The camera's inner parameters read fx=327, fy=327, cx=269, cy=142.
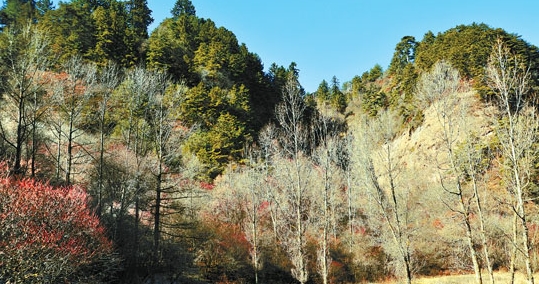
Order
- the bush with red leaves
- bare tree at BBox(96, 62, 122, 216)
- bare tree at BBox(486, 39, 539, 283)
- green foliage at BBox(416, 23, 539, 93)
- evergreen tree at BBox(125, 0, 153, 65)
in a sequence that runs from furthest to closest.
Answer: evergreen tree at BBox(125, 0, 153, 65) → green foliage at BBox(416, 23, 539, 93) → bare tree at BBox(96, 62, 122, 216) → the bush with red leaves → bare tree at BBox(486, 39, 539, 283)

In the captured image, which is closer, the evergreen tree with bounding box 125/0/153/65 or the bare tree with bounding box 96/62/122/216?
the bare tree with bounding box 96/62/122/216

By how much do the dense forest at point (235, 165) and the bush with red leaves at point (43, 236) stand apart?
0.23 ft

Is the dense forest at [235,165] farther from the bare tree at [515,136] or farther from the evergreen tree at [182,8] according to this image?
the evergreen tree at [182,8]

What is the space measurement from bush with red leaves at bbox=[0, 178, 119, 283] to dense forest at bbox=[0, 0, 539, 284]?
7 cm

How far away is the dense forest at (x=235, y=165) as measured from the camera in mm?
11734

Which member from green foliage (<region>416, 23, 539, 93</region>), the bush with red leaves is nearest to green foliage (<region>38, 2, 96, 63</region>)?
the bush with red leaves

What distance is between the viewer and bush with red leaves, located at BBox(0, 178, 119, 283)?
31.4 ft

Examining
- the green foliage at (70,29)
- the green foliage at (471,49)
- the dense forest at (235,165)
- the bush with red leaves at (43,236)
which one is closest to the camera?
the bush with red leaves at (43,236)

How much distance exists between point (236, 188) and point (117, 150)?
33.0 feet

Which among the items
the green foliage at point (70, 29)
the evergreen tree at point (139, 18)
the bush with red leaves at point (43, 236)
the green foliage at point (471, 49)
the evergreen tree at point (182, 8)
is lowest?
the bush with red leaves at point (43, 236)

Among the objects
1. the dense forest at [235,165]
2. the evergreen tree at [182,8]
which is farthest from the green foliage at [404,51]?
the evergreen tree at [182,8]

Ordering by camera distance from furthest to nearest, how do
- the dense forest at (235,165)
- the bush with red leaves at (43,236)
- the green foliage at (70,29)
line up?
1. the green foliage at (70,29)
2. the dense forest at (235,165)
3. the bush with red leaves at (43,236)

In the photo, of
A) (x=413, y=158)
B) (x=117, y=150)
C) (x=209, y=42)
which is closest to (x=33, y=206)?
(x=117, y=150)

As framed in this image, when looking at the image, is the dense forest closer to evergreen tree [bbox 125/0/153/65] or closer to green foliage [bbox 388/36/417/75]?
evergreen tree [bbox 125/0/153/65]
